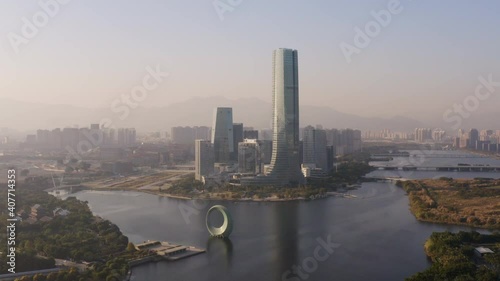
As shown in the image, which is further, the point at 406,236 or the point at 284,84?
the point at 284,84

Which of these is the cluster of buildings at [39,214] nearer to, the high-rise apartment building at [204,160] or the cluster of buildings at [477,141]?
the high-rise apartment building at [204,160]

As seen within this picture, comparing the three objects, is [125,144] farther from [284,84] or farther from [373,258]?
[373,258]

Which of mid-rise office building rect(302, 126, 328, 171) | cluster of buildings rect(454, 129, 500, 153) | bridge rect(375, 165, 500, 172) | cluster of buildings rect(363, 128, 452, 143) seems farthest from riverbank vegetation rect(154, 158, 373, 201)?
cluster of buildings rect(363, 128, 452, 143)

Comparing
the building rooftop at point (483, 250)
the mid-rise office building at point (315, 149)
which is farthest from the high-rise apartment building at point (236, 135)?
the building rooftop at point (483, 250)

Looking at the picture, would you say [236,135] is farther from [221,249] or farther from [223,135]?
[221,249]

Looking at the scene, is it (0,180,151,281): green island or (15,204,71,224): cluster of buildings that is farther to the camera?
(15,204,71,224): cluster of buildings

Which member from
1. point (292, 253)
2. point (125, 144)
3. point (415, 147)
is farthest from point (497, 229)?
point (415, 147)

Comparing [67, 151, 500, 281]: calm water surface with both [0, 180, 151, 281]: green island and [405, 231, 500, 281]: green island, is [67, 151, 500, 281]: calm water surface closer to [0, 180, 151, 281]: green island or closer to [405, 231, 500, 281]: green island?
[405, 231, 500, 281]: green island
